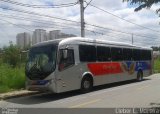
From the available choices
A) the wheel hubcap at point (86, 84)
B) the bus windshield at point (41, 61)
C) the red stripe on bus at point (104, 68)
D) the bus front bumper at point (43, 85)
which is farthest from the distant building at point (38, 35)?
the bus front bumper at point (43, 85)

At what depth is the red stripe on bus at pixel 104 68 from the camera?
63.8 ft

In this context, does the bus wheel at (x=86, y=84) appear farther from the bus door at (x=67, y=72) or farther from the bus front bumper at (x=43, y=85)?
the bus front bumper at (x=43, y=85)

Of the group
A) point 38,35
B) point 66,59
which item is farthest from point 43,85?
point 38,35

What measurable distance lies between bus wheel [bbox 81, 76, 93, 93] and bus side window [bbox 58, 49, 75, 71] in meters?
1.53

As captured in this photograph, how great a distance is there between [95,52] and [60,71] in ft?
12.6

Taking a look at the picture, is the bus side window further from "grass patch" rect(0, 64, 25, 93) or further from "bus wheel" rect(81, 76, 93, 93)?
"grass patch" rect(0, 64, 25, 93)

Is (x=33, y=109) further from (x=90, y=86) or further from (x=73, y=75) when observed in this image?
(x=90, y=86)

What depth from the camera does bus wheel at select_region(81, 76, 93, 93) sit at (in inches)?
724

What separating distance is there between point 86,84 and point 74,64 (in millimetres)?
1620

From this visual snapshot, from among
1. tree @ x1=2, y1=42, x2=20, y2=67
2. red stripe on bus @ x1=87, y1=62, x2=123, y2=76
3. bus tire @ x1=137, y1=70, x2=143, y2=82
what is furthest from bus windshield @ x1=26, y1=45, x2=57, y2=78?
tree @ x1=2, y1=42, x2=20, y2=67

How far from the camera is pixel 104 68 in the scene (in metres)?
20.6

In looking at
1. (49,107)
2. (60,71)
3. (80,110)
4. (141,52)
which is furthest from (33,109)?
(141,52)

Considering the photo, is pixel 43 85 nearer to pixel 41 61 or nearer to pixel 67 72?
pixel 41 61

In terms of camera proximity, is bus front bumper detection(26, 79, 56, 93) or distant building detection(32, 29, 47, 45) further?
distant building detection(32, 29, 47, 45)
